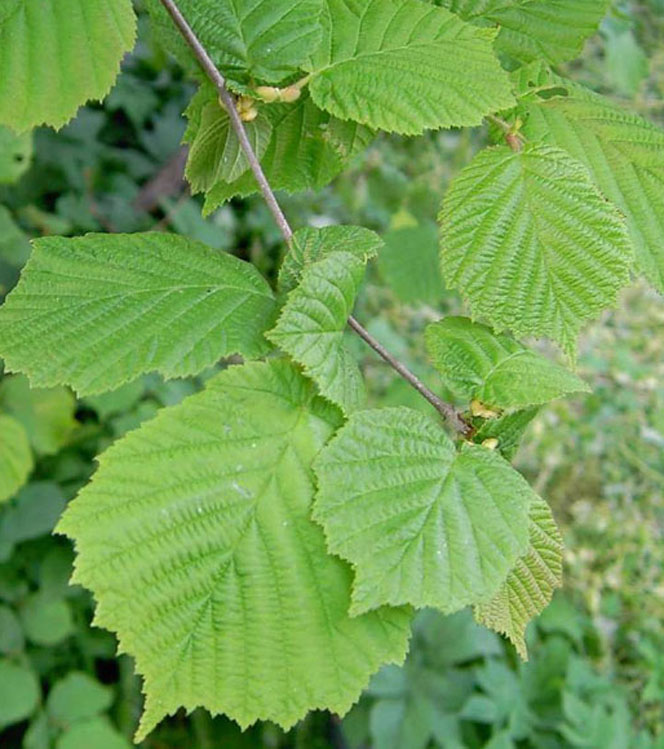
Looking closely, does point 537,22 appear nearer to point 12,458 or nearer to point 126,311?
point 126,311

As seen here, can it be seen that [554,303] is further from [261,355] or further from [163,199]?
[163,199]

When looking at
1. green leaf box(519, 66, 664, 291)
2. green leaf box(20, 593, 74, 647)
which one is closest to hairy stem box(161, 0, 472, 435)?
green leaf box(519, 66, 664, 291)

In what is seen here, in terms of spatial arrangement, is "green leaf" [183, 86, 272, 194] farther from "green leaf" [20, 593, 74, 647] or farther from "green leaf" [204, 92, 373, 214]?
"green leaf" [20, 593, 74, 647]

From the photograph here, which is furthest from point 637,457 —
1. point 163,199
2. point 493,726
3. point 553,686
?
point 163,199

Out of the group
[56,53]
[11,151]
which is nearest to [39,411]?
[11,151]

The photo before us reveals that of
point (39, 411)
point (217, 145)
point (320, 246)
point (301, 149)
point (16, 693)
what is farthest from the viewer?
point (39, 411)

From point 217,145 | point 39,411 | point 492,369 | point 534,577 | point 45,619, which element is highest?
point 217,145
